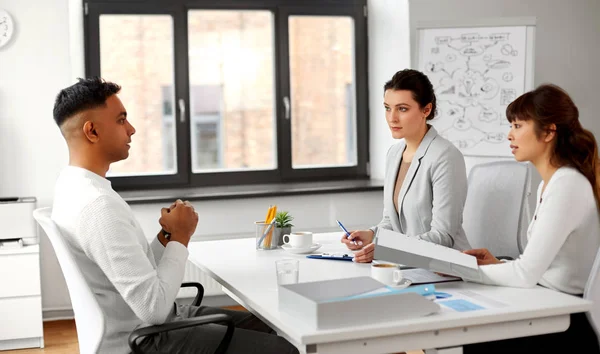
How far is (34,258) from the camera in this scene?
13.8ft

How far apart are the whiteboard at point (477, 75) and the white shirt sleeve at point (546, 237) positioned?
2.62 m

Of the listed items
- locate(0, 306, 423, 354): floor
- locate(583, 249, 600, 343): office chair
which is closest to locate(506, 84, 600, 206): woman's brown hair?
locate(583, 249, 600, 343): office chair

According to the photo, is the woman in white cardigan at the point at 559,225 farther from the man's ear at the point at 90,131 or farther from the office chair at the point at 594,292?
the man's ear at the point at 90,131

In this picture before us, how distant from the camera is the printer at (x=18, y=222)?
4207mm

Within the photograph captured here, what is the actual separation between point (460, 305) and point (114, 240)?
921 millimetres

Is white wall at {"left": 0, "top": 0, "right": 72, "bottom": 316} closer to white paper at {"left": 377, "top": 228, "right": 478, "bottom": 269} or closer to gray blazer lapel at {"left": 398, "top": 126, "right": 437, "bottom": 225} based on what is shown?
gray blazer lapel at {"left": 398, "top": 126, "right": 437, "bottom": 225}

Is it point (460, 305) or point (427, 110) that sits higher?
point (427, 110)

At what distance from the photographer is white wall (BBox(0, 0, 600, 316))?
4.63 meters

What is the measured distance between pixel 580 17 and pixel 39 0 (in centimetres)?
361

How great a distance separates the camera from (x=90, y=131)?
2.27 metres

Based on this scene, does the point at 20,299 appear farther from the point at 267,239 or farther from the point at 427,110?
the point at 427,110

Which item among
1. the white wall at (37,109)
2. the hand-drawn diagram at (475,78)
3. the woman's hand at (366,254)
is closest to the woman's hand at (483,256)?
the woman's hand at (366,254)

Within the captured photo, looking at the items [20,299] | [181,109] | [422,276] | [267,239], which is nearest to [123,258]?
[422,276]

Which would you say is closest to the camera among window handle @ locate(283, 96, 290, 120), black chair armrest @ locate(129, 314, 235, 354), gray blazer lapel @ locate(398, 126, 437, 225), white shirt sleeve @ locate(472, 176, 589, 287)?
black chair armrest @ locate(129, 314, 235, 354)
